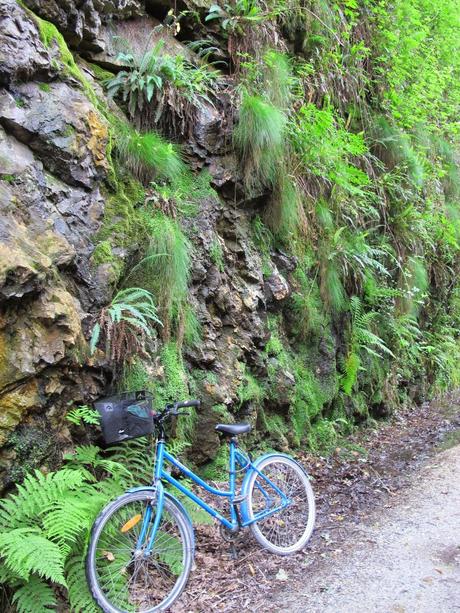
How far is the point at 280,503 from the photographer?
13.5ft

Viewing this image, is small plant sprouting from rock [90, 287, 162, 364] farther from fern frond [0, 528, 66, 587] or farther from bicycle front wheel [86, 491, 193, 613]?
fern frond [0, 528, 66, 587]

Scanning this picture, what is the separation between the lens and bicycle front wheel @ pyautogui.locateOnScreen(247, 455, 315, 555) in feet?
13.1

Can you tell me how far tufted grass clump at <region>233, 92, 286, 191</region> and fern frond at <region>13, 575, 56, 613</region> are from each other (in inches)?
182

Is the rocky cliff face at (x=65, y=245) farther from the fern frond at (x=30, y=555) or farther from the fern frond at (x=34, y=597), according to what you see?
the fern frond at (x=34, y=597)

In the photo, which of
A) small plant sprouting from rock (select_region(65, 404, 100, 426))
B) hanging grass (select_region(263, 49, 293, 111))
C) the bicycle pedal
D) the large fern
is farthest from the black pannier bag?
hanging grass (select_region(263, 49, 293, 111))

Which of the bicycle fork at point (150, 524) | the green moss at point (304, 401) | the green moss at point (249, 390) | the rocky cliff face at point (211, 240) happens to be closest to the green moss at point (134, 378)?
the rocky cliff face at point (211, 240)

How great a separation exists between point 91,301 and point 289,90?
15.7 ft

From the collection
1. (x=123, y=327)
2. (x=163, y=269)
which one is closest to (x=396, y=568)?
(x=123, y=327)

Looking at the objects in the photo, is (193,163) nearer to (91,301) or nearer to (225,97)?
(225,97)

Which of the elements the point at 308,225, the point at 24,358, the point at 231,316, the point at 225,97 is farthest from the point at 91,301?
the point at 308,225

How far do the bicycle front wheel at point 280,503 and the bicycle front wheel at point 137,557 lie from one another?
2.44 ft

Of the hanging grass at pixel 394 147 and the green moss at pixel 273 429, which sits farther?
the hanging grass at pixel 394 147

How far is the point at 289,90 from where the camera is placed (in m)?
7.14

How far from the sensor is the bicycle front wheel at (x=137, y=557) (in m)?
3.08
